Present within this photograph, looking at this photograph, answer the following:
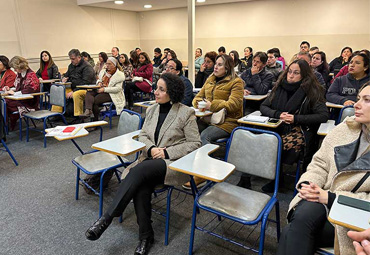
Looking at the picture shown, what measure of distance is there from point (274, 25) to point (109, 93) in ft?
17.9

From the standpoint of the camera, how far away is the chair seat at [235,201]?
160 cm

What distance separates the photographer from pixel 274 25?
7.72 meters

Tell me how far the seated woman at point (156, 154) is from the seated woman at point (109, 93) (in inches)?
98.9

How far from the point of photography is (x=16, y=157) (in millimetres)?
3562

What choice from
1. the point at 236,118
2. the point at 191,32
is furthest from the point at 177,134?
the point at 191,32

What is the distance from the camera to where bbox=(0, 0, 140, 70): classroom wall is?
6828 mm

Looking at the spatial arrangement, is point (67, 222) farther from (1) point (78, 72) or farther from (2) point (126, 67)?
(2) point (126, 67)

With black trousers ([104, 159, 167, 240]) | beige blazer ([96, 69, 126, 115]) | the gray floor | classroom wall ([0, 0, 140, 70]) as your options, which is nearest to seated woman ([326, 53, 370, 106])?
the gray floor

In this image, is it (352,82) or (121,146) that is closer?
(121,146)

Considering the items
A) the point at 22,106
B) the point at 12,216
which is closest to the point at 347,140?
the point at 12,216

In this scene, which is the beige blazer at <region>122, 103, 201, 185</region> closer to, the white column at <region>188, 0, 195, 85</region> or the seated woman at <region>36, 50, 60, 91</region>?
the white column at <region>188, 0, 195, 85</region>

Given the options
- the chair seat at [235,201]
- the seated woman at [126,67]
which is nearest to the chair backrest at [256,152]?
the chair seat at [235,201]

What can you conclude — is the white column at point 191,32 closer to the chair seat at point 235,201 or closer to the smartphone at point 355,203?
the chair seat at point 235,201

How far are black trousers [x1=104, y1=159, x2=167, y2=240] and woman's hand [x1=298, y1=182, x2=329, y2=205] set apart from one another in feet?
3.01
